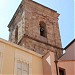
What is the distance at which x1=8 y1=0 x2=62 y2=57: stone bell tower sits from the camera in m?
24.1

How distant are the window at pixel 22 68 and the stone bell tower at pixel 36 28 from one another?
10.9m

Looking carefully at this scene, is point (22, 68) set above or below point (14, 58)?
below

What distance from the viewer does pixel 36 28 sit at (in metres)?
25.7

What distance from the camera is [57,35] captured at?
26.9 m

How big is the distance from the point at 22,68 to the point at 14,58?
594 millimetres

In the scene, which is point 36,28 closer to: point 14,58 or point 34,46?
point 34,46

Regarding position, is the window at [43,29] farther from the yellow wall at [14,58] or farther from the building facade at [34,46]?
Answer: the yellow wall at [14,58]

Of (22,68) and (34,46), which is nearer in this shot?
(22,68)

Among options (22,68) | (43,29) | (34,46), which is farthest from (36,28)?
(22,68)

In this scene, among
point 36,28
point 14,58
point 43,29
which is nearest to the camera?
point 14,58

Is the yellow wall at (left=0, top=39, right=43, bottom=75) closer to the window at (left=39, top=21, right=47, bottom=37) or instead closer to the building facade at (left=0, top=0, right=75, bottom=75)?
the building facade at (left=0, top=0, right=75, bottom=75)

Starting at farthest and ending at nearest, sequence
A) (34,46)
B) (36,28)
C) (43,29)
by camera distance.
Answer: (43,29) → (36,28) → (34,46)

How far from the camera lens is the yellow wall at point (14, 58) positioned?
37.5 ft

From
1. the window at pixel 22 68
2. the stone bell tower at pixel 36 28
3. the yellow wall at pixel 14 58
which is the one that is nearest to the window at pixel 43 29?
the stone bell tower at pixel 36 28
